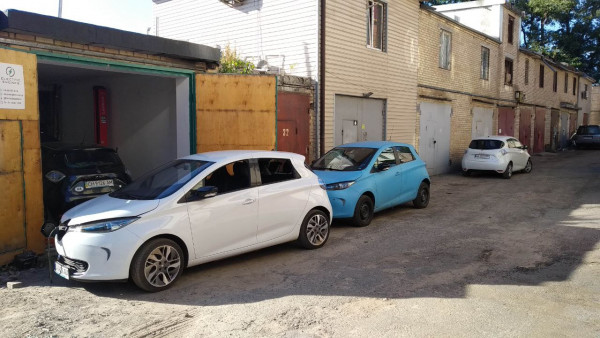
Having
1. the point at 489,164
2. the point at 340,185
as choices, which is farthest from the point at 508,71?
the point at 340,185

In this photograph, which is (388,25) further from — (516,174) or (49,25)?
(49,25)

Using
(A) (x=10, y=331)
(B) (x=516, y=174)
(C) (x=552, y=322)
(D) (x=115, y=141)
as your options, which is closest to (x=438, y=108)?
(B) (x=516, y=174)

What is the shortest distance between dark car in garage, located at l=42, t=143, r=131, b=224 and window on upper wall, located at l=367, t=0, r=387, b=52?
886cm

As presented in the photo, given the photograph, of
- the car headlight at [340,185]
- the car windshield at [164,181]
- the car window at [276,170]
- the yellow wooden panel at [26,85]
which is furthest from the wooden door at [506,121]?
the yellow wooden panel at [26,85]

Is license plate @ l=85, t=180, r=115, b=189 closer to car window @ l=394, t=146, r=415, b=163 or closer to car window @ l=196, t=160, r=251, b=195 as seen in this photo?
car window @ l=196, t=160, r=251, b=195

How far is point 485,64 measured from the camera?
22609 mm

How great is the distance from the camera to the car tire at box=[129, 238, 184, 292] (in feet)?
17.4

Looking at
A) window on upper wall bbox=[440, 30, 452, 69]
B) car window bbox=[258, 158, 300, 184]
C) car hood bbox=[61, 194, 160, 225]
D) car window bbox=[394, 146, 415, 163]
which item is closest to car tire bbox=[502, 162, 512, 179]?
window on upper wall bbox=[440, 30, 452, 69]

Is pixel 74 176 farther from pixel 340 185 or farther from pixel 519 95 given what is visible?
pixel 519 95

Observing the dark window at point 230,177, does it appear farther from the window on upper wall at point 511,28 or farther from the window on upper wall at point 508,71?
the window on upper wall at point 511,28

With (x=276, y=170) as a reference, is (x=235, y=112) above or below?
above

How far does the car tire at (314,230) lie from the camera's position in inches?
281

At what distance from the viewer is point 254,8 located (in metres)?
14.0

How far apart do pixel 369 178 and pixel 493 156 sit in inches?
386
